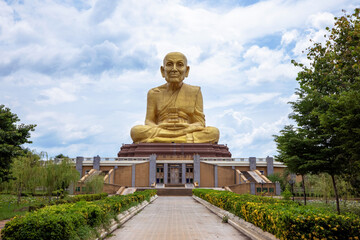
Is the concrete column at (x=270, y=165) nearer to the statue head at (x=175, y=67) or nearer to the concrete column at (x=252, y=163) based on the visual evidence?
the concrete column at (x=252, y=163)

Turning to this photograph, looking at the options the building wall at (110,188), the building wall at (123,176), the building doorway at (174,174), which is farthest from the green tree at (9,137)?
the building doorway at (174,174)

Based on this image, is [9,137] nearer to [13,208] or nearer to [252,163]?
[13,208]

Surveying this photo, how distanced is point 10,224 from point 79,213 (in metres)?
1.36

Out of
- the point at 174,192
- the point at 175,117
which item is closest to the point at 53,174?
the point at 174,192

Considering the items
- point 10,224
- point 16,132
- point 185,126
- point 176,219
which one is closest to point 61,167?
point 16,132

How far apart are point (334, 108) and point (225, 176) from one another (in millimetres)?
22830

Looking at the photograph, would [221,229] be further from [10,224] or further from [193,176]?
[193,176]

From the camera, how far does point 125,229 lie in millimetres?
9141

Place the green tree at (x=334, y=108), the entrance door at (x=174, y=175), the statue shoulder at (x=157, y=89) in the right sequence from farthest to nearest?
the statue shoulder at (x=157, y=89), the entrance door at (x=174, y=175), the green tree at (x=334, y=108)

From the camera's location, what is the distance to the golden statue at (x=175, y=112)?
37.3 metres

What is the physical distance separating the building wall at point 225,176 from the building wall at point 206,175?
71 centimetres

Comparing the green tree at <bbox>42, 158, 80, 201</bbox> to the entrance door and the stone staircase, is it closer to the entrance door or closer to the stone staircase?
the stone staircase

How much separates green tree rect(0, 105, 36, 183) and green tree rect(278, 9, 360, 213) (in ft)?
36.4

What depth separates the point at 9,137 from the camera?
42.0ft
